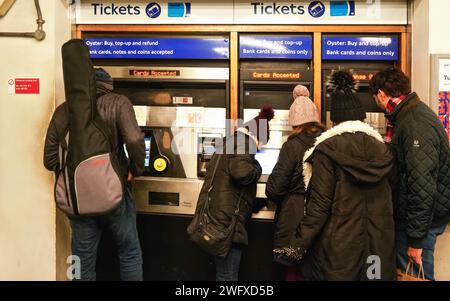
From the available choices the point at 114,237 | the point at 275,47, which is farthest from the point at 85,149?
the point at 275,47

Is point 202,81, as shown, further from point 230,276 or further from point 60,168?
point 230,276

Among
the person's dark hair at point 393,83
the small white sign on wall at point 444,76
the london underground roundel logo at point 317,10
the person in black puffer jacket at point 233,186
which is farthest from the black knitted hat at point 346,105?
the london underground roundel logo at point 317,10

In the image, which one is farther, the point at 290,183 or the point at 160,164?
the point at 160,164

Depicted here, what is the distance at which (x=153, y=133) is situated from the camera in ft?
9.50

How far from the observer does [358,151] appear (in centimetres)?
186

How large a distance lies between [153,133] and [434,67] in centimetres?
197

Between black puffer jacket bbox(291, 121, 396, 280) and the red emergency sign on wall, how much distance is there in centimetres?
200

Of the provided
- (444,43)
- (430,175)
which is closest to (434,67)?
(444,43)

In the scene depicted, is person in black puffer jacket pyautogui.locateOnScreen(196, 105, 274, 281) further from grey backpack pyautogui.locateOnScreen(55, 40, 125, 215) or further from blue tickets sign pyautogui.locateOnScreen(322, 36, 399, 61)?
blue tickets sign pyautogui.locateOnScreen(322, 36, 399, 61)

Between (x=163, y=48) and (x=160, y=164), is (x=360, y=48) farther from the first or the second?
(x=160, y=164)

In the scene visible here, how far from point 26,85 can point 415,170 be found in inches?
99.7

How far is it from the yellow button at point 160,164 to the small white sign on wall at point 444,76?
1948 millimetres

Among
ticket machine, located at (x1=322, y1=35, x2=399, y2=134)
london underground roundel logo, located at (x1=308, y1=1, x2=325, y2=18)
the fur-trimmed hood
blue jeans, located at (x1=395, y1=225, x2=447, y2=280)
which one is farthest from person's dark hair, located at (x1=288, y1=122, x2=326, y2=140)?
london underground roundel logo, located at (x1=308, y1=1, x2=325, y2=18)

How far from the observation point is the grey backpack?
2.05 meters
